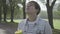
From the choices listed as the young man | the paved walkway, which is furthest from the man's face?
the paved walkway

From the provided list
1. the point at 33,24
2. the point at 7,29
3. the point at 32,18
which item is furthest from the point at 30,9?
the point at 7,29

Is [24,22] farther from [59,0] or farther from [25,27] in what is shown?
[59,0]

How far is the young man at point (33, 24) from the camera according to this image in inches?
127

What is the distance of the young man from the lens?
10.6ft

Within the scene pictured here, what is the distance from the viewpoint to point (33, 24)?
130 inches

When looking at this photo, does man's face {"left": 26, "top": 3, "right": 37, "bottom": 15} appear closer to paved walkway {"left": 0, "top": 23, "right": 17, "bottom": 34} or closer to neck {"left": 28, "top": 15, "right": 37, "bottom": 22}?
neck {"left": 28, "top": 15, "right": 37, "bottom": 22}

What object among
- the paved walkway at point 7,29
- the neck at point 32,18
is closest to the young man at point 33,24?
the neck at point 32,18

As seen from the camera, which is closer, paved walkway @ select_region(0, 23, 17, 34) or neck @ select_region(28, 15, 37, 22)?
neck @ select_region(28, 15, 37, 22)

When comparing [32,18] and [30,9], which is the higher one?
[30,9]

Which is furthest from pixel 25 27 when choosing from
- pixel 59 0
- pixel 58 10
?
pixel 58 10

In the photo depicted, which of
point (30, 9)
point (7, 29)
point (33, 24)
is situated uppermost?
point (30, 9)

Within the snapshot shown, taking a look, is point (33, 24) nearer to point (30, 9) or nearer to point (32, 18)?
point (32, 18)

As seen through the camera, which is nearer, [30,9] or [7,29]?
[30,9]

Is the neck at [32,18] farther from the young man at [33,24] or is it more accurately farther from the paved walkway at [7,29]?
the paved walkway at [7,29]
